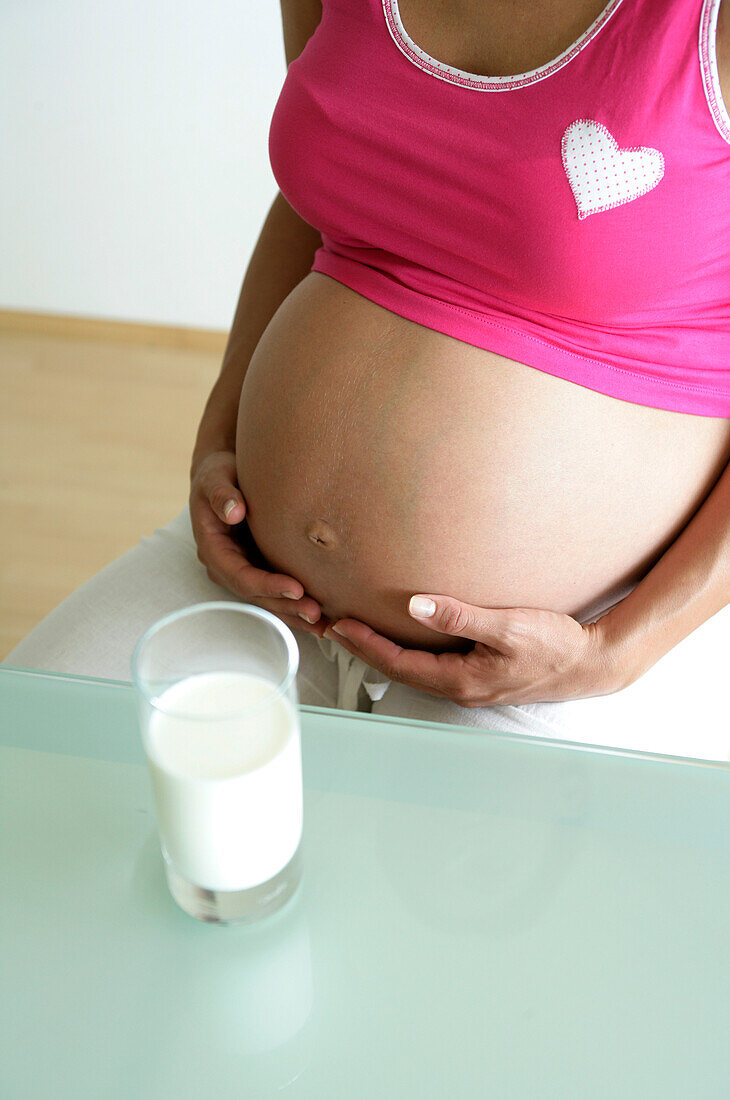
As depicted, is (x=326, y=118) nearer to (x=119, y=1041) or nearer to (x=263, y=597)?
(x=263, y=597)

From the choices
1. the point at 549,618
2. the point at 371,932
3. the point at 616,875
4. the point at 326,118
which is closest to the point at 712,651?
the point at 549,618

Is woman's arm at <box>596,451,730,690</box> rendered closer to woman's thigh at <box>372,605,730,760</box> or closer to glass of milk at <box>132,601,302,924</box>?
woman's thigh at <box>372,605,730,760</box>

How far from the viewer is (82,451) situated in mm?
2045

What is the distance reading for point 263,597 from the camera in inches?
32.0

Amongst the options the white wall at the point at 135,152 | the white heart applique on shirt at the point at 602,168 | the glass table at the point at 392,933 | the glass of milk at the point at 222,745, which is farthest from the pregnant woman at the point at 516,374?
the white wall at the point at 135,152

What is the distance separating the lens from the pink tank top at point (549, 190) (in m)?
0.67

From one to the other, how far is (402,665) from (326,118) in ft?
1.47

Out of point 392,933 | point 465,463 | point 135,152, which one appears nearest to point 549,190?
point 465,463

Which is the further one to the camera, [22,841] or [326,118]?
[326,118]

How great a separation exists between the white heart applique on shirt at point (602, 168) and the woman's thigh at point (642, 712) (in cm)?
37

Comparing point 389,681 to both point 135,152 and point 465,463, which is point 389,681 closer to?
point 465,463

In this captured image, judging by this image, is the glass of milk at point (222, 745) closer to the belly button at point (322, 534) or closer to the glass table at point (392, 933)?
the glass table at point (392, 933)

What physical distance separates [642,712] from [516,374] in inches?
11.4

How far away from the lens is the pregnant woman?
2.25 feet
